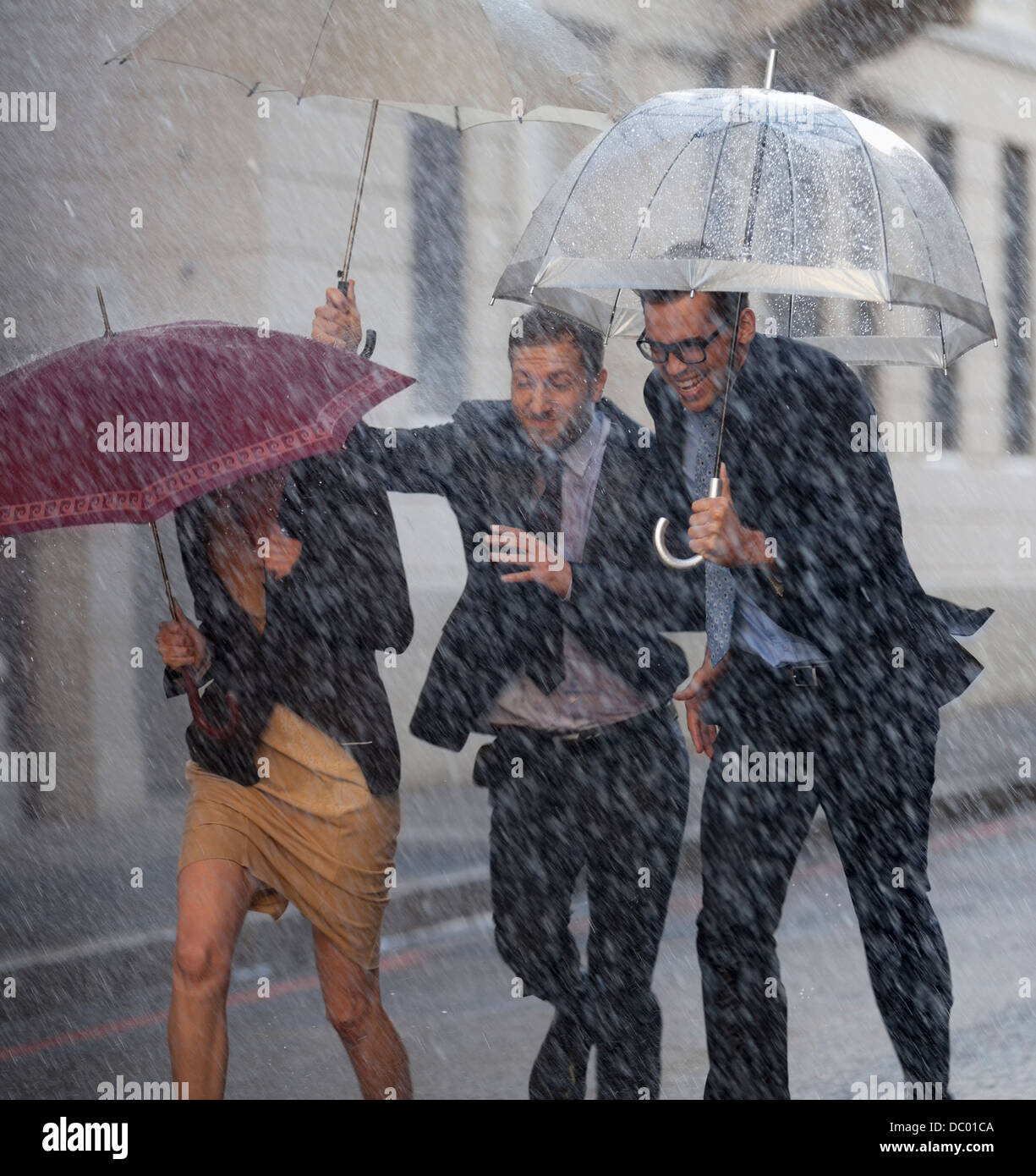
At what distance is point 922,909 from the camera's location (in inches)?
147

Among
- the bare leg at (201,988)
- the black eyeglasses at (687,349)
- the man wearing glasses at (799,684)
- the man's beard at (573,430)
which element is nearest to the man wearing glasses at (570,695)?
the man's beard at (573,430)

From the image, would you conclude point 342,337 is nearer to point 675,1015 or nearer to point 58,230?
point 675,1015

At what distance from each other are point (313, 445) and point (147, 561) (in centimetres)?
595

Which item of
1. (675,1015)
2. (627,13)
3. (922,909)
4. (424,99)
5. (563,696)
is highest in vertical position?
(627,13)

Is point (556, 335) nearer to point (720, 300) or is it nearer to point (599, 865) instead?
point (720, 300)

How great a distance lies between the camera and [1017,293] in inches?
571

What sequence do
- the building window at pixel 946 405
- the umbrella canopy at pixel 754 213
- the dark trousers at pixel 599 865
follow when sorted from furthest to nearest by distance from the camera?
the building window at pixel 946 405 → the dark trousers at pixel 599 865 → the umbrella canopy at pixel 754 213

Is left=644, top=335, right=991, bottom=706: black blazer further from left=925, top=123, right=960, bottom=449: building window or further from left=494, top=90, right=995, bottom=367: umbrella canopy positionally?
left=925, top=123, right=960, bottom=449: building window

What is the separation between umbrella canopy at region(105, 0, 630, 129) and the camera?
157 inches

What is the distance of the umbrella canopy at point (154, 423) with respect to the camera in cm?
323

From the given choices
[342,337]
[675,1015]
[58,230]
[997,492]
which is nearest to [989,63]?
[997,492]

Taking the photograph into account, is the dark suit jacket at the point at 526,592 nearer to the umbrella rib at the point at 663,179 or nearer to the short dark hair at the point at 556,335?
the short dark hair at the point at 556,335

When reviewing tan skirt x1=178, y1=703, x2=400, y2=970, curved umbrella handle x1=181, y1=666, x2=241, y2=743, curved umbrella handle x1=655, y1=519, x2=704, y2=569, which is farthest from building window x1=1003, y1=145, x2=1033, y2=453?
curved umbrella handle x1=181, y1=666, x2=241, y2=743

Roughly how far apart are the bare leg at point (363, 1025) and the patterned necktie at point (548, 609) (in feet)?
2.61
